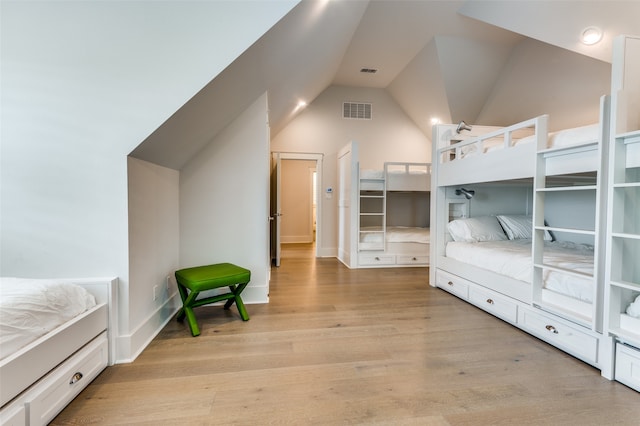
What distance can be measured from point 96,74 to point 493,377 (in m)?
2.94

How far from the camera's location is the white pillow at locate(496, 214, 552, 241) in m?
3.48

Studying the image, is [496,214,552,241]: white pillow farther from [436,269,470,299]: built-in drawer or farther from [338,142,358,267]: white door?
[338,142,358,267]: white door

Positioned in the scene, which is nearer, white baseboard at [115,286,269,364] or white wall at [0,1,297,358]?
white wall at [0,1,297,358]

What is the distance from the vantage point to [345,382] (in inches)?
60.8

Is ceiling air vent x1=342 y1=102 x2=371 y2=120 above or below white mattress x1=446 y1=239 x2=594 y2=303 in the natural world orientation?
above

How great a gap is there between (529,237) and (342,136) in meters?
3.50

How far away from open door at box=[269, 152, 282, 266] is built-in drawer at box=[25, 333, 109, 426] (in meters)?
2.93

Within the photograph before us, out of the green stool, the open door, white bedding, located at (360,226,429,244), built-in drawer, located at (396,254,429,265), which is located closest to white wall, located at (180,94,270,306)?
the green stool

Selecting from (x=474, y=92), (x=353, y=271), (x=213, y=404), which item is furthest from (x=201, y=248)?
(x=474, y=92)

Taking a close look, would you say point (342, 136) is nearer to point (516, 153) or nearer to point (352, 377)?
point (516, 153)

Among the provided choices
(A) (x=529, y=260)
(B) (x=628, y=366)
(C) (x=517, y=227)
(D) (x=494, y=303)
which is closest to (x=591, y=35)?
(C) (x=517, y=227)

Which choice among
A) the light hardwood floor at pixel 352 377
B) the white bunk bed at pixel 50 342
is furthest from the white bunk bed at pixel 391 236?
the white bunk bed at pixel 50 342

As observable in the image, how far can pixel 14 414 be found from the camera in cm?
106

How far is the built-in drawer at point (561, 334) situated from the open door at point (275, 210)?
3.29 meters
